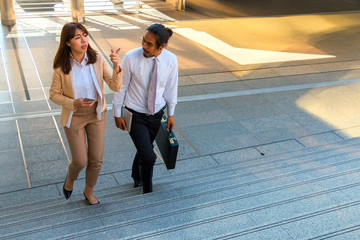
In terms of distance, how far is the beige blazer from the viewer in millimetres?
3002

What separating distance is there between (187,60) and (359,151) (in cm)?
448

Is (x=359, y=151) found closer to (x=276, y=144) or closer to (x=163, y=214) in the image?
(x=276, y=144)

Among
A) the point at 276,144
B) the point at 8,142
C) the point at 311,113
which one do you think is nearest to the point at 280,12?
the point at 311,113

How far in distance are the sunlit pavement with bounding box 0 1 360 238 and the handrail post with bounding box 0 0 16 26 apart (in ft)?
1.05

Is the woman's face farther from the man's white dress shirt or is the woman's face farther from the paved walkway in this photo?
the paved walkway

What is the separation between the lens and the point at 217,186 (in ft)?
11.7

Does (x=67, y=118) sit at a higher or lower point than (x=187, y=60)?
higher

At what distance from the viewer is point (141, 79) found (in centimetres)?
330

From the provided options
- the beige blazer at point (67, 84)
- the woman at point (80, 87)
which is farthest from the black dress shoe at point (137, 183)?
the beige blazer at point (67, 84)

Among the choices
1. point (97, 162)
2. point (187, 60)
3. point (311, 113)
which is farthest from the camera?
point (187, 60)

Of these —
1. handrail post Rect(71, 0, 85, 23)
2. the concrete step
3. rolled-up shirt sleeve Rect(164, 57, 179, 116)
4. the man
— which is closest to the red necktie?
the man

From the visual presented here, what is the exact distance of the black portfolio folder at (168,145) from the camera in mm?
3517

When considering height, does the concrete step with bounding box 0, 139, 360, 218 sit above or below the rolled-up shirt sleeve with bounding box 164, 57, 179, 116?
below

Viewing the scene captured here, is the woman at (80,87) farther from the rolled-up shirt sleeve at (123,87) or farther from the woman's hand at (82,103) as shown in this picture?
the rolled-up shirt sleeve at (123,87)
